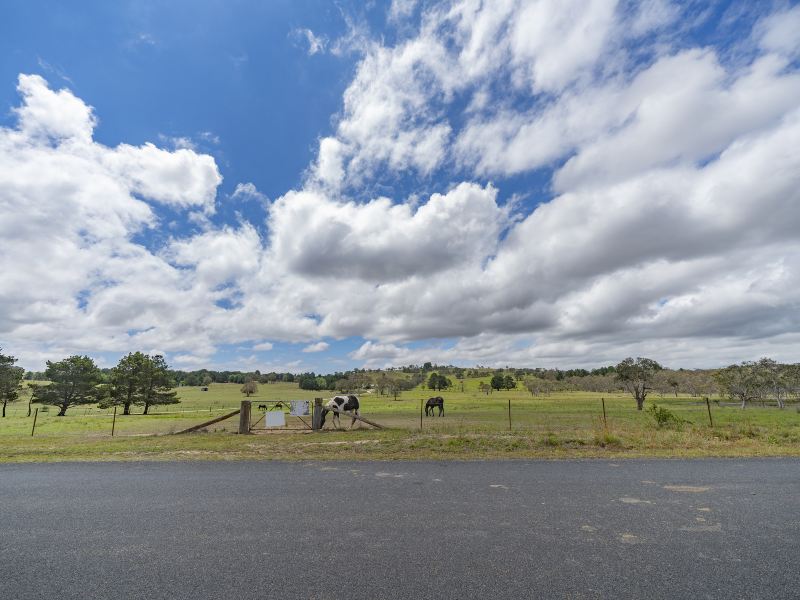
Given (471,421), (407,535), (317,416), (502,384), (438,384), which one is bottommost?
(471,421)

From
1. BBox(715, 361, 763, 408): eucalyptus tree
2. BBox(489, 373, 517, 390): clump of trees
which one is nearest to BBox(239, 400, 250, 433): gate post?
BBox(715, 361, 763, 408): eucalyptus tree

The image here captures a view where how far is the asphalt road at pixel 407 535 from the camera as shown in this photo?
484 centimetres

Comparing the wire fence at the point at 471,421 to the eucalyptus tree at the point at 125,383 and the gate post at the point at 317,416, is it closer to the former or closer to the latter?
the gate post at the point at 317,416

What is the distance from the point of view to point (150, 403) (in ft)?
229

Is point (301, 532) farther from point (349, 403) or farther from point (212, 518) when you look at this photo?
point (349, 403)

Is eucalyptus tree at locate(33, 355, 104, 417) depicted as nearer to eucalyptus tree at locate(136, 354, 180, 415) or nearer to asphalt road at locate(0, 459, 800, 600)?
eucalyptus tree at locate(136, 354, 180, 415)

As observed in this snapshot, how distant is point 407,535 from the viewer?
651 centimetres

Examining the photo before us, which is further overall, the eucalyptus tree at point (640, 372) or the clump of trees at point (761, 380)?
the clump of trees at point (761, 380)

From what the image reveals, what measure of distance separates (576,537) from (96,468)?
14.1 m

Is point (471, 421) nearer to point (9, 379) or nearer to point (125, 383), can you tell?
point (125, 383)

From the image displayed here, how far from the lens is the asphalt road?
4844mm

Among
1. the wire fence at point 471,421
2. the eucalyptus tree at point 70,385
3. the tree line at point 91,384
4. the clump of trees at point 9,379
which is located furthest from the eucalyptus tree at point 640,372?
the clump of trees at point 9,379

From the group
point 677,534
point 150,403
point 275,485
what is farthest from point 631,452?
point 150,403

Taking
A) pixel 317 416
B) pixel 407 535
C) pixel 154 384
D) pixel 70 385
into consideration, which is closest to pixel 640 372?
pixel 317 416
